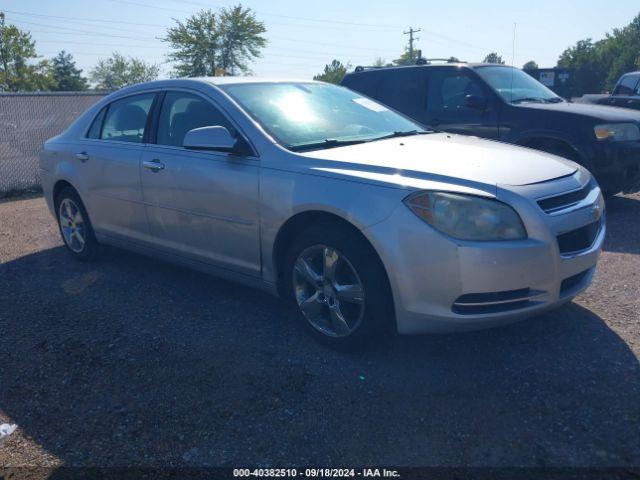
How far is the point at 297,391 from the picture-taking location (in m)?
3.29

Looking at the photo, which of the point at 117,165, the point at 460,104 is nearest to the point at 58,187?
the point at 117,165

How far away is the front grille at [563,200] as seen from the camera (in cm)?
332

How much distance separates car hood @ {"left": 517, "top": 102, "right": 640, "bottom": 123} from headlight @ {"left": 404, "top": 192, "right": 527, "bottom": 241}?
407 centimetres

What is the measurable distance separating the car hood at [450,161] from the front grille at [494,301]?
1.92ft

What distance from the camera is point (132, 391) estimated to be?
133 inches

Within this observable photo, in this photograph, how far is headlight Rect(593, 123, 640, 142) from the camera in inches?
258

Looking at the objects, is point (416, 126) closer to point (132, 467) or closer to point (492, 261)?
point (492, 261)

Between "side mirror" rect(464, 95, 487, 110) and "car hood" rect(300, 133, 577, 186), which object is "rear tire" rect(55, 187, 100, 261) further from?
"side mirror" rect(464, 95, 487, 110)

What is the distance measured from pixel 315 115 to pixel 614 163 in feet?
12.4

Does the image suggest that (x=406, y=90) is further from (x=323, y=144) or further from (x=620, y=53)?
(x=620, y=53)

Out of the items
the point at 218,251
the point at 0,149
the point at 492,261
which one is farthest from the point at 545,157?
the point at 0,149

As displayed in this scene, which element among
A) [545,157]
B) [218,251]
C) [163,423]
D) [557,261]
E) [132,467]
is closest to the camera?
[132,467]

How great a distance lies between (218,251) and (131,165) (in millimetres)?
1198

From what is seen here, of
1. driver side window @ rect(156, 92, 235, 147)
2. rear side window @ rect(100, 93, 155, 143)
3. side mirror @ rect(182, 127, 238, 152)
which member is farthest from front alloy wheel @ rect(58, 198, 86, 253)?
side mirror @ rect(182, 127, 238, 152)
